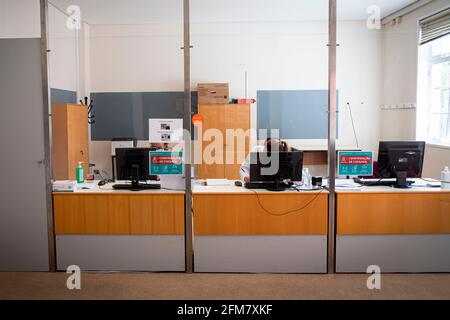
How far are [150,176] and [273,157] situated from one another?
1.27 metres

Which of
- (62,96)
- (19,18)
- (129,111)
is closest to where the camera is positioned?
(19,18)

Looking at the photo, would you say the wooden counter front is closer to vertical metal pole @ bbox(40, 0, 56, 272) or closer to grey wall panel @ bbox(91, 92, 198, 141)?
vertical metal pole @ bbox(40, 0, 56, 272)

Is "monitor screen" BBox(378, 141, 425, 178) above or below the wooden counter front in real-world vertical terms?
above

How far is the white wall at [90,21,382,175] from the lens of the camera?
25.0ft

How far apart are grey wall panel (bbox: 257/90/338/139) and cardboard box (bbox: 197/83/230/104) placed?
85 centimetres

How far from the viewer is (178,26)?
7746 millimetres

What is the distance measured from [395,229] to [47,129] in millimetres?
3477

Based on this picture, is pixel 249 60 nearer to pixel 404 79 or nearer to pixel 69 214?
pixel 404 79

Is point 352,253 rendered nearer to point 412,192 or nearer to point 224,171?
point 412,192

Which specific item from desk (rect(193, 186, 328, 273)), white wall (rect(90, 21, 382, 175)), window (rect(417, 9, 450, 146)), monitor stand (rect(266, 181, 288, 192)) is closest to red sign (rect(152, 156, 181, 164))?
desk (rect(193, 186, 328, 273))

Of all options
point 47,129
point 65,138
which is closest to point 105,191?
point 47,129

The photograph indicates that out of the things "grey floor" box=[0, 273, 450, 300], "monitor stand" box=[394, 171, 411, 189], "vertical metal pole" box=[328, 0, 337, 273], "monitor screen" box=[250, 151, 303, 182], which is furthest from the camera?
"monitor stand" box=[394, 171, 411, 189]

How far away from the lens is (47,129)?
4012 millimetres

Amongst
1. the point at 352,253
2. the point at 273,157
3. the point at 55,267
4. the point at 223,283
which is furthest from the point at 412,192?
the point at 55,267
